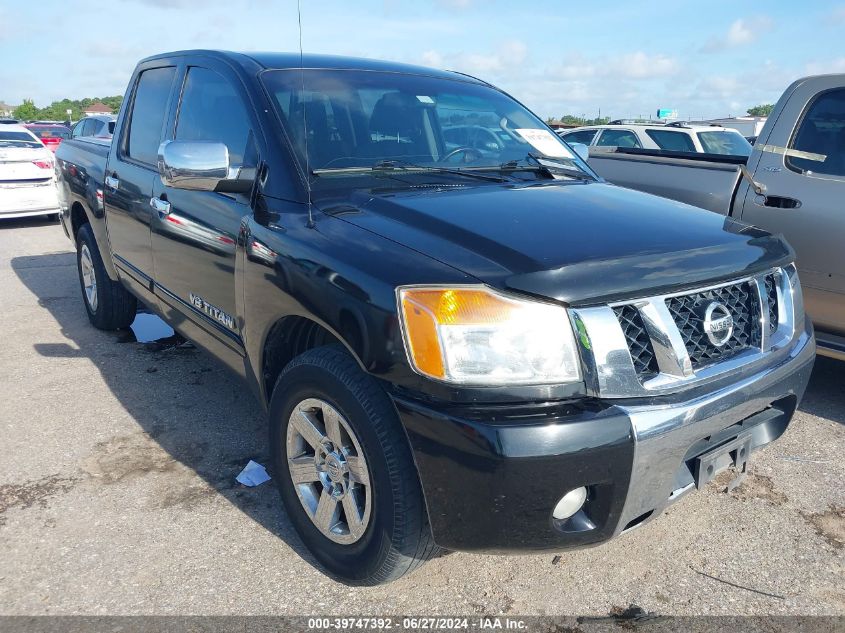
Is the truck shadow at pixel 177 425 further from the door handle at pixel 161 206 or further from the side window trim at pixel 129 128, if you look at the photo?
the side window trim at pixel 129 128

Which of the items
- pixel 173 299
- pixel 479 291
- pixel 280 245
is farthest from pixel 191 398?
pixel 479 291

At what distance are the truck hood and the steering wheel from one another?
0.37 meters

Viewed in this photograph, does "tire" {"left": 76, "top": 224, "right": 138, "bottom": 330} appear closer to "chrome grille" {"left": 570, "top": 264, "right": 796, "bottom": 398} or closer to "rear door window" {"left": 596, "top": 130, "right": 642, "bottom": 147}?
"chrome grille" {"left": 570, "top": 264, "right": 796, "bottom": 398}

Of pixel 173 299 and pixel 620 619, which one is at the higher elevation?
pixel 173 299

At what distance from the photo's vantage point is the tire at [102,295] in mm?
5074

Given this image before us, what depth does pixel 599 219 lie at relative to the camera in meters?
2.48

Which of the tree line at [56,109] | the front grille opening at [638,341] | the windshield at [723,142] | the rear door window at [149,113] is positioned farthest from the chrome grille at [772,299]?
the tree line at [56,109]

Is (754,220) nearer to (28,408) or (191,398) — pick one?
(191,398)

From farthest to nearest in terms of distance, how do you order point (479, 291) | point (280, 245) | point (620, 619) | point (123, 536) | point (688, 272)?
1. point (123, 536)
2. point (280, 245)
3. point (620, 619)
4. point (688, 272)
5. point (479, 291)

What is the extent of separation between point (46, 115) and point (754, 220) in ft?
289

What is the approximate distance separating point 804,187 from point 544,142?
1577 mm

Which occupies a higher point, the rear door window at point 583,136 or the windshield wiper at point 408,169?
the windshield wiper at point 408,169

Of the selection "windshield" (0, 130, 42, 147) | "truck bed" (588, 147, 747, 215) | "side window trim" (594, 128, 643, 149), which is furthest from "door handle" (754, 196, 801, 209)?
"windshield" (0, 130, 42, 147)

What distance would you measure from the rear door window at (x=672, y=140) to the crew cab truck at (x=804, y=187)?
6478 mm
